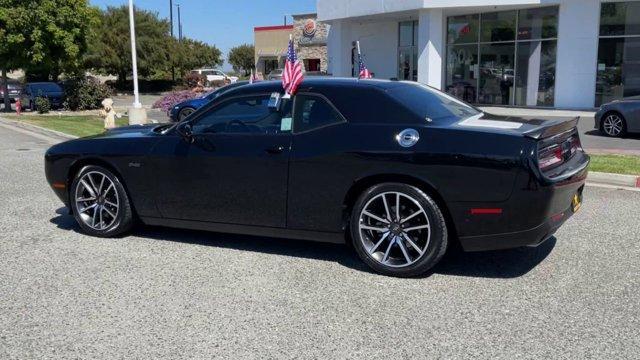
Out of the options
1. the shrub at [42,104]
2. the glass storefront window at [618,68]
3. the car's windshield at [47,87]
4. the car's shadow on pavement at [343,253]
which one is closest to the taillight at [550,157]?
the car's shadow on pavement at [343,253]

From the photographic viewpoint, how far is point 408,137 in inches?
191

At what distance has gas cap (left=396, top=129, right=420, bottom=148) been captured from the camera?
482 centimetres

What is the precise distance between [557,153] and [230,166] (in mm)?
2752

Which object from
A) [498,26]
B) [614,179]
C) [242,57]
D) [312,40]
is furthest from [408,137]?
[242,57]

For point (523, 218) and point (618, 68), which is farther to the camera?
point (618, 68)

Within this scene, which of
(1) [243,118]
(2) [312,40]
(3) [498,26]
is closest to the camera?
(1) [243,118]

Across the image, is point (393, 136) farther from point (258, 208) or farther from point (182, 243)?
point (182, 243)

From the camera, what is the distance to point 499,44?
24359 millimetres

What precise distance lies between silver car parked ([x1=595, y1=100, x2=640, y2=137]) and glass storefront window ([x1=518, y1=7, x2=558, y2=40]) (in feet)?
29.0

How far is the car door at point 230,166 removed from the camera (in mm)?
5332

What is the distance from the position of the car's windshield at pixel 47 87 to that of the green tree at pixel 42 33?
1078 mm

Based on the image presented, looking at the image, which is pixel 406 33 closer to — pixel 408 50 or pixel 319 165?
pixel 408 50

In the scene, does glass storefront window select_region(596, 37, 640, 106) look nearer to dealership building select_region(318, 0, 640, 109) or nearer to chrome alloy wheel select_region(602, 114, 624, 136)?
dealership building select_region(318, 0, 640, 109)

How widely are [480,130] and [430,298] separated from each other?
1.34 meters
